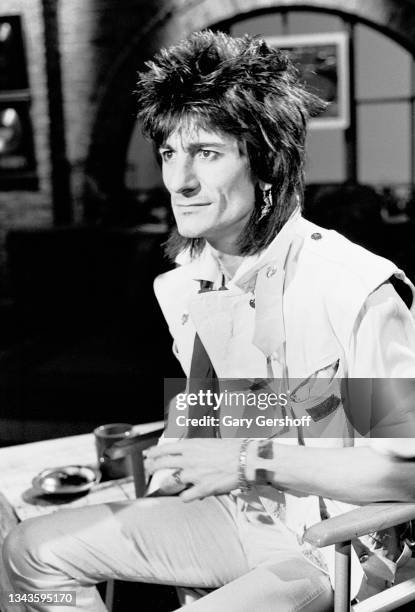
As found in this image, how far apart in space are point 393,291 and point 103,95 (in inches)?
184

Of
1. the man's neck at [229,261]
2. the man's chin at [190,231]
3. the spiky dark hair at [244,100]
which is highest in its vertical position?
the spiky dark hair at [244,100]

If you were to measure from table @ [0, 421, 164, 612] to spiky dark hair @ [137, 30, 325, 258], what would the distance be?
2.40 ft

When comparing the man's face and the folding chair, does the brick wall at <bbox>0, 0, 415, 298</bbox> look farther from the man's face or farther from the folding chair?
the folding chair

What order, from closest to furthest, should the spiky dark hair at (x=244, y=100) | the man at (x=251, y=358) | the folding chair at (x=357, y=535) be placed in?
the folding chair at (x=357, y=535), the man at (x=251, y=358), the spiky dark hair at (x=244, y=100)

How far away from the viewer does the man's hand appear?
104 cm

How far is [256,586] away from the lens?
1058 millimetres

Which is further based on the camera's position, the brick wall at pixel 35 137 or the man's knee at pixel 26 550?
the brick wall at pixel 35 137

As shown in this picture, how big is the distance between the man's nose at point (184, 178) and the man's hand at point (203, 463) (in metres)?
0.46

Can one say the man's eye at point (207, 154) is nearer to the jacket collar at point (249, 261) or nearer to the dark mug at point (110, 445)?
the jacket collar at point (249, 261)

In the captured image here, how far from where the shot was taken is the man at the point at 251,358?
3.41ft

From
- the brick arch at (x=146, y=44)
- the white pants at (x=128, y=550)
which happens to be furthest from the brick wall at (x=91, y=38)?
the white pants at (x=128, y=550)

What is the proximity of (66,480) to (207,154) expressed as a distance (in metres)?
0.89

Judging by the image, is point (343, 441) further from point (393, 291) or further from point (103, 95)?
point (103, 95)

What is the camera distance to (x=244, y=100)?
45.0 inches
